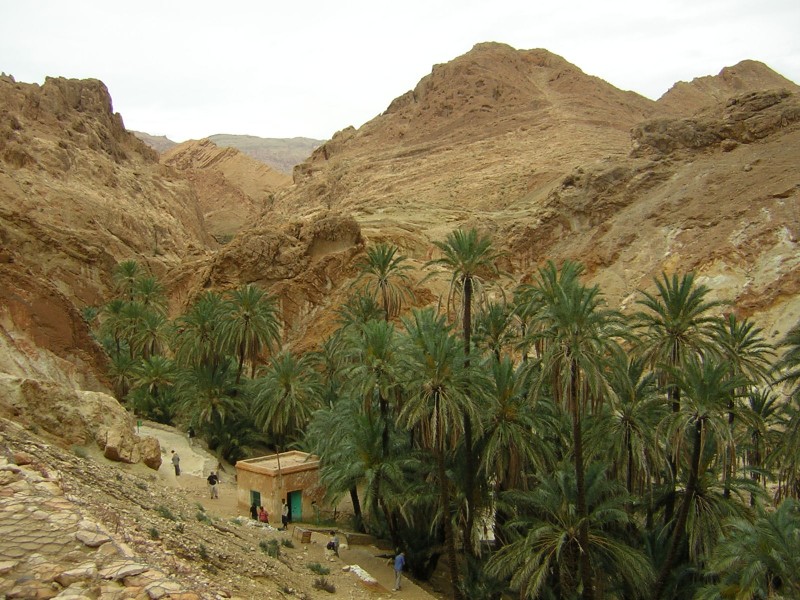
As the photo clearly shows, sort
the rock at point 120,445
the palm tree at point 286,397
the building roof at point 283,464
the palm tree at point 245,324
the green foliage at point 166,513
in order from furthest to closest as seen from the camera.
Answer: the palm tree at point 245,324, the palm tree at point 286,397, the building roof at point 283,464, the rock at point 120,445, the green foliage at point 166,513

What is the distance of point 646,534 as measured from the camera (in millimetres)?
20203

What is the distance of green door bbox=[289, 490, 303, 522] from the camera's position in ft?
81.8

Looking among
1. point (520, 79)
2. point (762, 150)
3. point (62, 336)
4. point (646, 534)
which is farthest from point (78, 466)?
point (520, 79)

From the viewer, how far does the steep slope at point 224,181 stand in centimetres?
12281

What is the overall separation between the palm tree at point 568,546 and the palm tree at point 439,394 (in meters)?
2.16

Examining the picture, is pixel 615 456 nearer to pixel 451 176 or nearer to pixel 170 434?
pixel 170 434

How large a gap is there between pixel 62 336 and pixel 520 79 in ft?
301

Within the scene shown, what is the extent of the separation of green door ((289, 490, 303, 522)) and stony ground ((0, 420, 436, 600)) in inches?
226

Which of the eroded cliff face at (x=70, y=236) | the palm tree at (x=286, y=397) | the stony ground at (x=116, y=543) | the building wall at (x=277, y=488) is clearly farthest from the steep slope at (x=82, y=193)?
the stony ground at (x=116, y=543)

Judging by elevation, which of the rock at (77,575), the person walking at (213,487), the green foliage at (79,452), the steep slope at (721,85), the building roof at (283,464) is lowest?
the person walking at (213,487)

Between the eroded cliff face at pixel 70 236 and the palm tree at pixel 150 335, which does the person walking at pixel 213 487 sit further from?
the palm tree at pixel 150 335

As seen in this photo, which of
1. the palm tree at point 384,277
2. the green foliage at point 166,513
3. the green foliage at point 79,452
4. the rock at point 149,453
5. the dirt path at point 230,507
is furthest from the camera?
the palm tree at point 384,277

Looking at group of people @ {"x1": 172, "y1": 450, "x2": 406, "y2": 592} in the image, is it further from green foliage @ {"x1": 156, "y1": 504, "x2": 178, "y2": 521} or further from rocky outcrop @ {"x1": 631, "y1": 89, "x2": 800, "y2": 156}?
rocky outcrop @ {"x1": 631, "y1": 89, "x2": 800, "y2": 156}

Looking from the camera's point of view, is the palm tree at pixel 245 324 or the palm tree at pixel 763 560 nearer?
the palm tree at pixel 763 560
